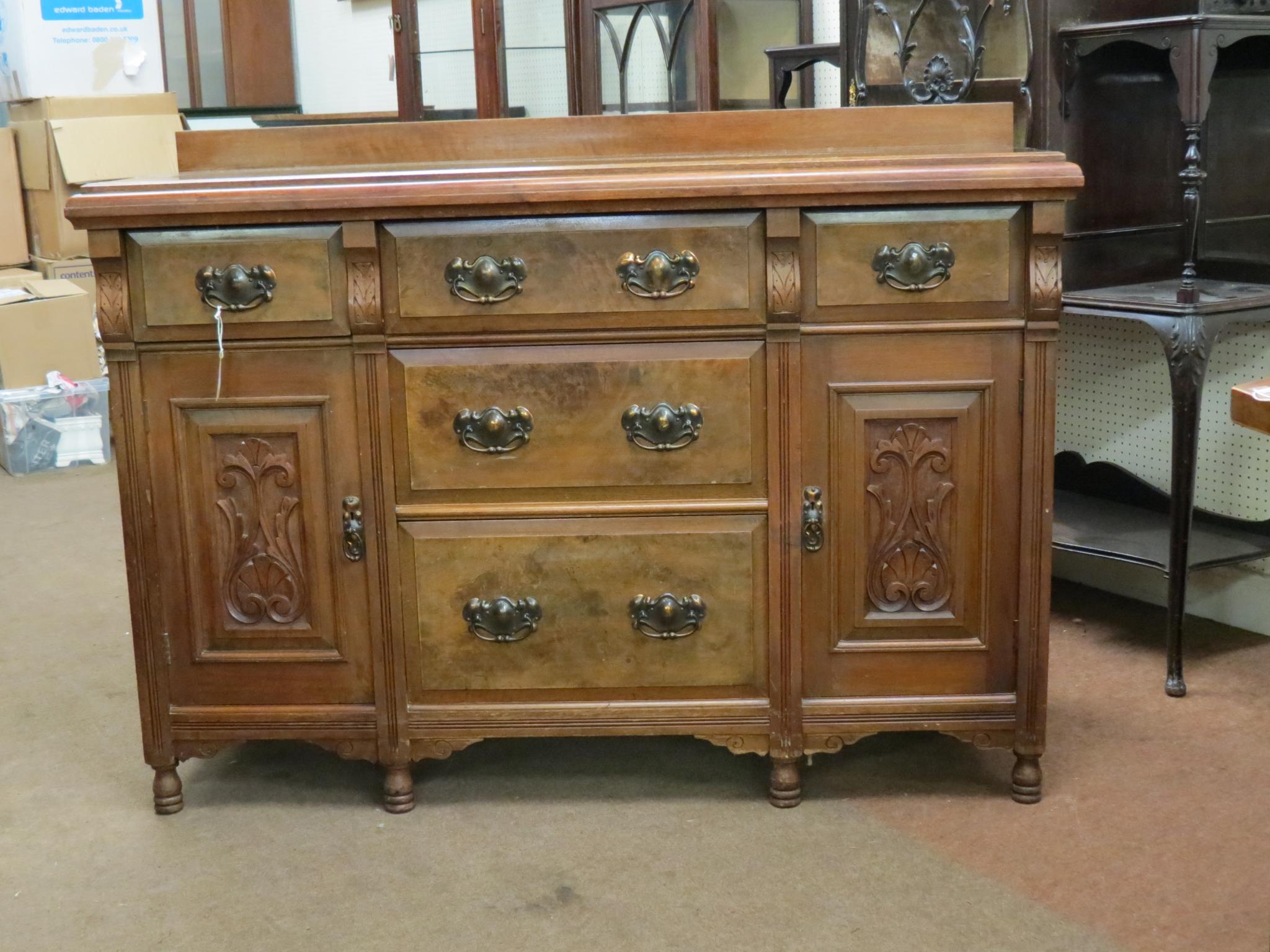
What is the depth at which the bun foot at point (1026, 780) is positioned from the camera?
197 centimetres

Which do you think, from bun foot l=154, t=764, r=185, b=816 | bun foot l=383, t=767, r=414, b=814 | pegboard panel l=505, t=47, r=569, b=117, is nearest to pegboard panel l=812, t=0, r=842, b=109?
pegboard panel l=505, t=47, r=569, b=117

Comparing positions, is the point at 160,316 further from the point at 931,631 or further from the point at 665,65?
the point at 665,65

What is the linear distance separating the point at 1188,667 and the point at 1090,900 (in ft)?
3.03

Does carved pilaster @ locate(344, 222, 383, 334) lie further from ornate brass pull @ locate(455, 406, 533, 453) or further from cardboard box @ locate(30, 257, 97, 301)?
cardboard box @ locate(30, 257, 97, 301)

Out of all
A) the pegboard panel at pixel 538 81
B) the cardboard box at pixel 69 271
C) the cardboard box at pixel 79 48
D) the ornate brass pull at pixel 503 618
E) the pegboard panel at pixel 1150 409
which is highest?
the cardboard box at pixel 79 48

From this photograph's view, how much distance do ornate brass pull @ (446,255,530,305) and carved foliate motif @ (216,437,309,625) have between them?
34 cm

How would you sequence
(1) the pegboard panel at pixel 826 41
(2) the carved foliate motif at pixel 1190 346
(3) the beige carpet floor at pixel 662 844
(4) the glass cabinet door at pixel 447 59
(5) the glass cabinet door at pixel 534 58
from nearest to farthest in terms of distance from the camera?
1. (3) the beige carpet floor at pixel 662 844
2. (2) the carved foliate motif at pixel 1190 346
3. (1) the pegboard panel at pixel 826 41
4. (5) the glass cabinet door at pixel 534 58
5. (4) the glass cabinet door at pixel 447 59

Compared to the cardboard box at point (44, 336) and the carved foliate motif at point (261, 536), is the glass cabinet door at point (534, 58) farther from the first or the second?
the carved foliate motif at point (261, 536)

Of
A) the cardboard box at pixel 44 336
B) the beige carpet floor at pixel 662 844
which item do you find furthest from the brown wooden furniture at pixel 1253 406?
the cardboard box at pixel 44 336

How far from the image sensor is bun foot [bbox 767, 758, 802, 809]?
1.97m

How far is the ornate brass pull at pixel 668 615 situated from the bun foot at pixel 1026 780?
0.49 m

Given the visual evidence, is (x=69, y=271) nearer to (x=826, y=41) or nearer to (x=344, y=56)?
(x=344, y=56)

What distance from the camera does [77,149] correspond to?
4.90 metres

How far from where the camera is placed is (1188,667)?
251 centimetres
